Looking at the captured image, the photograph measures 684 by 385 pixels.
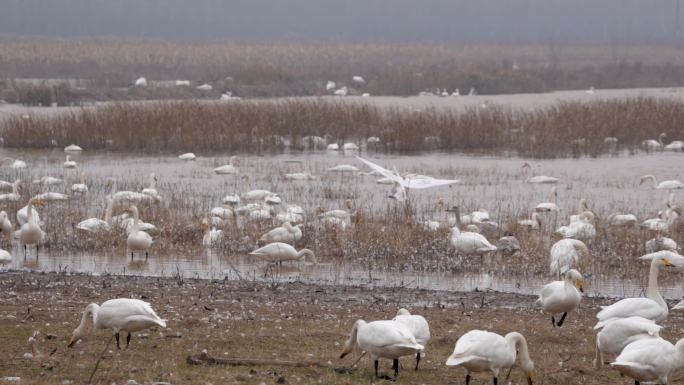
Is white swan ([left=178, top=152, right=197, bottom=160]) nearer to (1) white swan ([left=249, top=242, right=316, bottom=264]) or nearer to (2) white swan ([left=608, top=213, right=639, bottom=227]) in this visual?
(2) white swan ([left=608, top=213, right=639, bottom=227])

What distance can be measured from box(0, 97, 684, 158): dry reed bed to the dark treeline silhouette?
7371 cm

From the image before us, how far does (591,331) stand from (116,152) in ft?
60.7

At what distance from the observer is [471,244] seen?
42.1 ft

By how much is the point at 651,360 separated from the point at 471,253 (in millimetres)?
6177

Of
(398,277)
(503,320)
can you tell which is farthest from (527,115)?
(503,320)

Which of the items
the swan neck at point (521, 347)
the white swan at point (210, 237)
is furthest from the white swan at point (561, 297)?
the white swan at point (210, 237)

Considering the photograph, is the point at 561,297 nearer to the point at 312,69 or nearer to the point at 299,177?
the point at 299,177

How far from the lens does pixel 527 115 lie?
28.2 meters

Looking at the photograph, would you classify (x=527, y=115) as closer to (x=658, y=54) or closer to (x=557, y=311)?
(x=557, y=311)

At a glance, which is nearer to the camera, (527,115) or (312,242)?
(312,242)

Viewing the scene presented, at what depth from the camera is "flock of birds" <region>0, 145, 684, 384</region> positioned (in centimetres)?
695

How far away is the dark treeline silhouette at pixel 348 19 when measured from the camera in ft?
Result: 349

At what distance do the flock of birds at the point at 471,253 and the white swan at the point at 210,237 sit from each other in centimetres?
1

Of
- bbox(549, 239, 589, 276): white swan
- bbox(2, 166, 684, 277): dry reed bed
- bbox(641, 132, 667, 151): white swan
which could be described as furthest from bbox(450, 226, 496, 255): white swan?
bbox(641, 132, 667, 151): white swan
